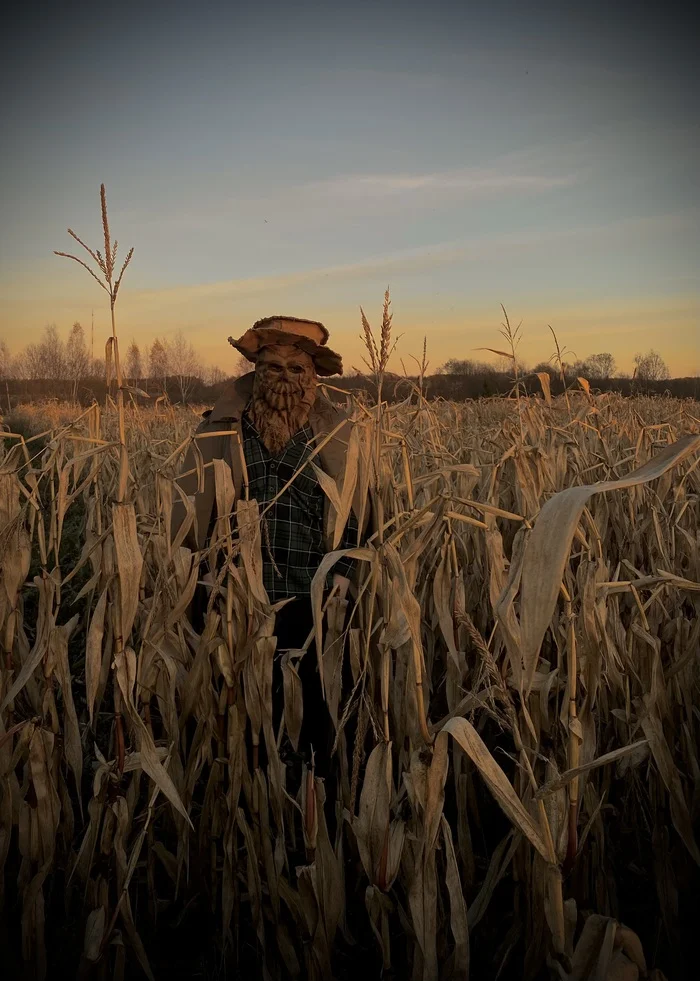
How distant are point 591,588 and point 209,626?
2.77 feet

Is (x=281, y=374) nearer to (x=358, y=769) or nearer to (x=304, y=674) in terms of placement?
(x=304, y=674)

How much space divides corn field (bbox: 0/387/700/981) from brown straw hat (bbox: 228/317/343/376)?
1.05 meters

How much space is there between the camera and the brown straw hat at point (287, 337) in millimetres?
2836

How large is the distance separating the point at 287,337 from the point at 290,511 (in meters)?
0.73

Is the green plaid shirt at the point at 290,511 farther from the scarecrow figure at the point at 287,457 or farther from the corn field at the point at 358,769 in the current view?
the corn field at the point at 358,769

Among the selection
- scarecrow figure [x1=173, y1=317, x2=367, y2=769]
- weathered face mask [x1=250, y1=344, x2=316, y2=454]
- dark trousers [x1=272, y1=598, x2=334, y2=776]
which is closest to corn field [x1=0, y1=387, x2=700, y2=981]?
dark trousers [x1=272, y1=598, x2=334, y2=776]

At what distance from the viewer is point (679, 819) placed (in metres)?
1.58

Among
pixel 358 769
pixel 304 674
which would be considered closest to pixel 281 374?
pixel 304 674

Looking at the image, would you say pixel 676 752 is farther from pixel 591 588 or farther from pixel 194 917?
pixel 194 917

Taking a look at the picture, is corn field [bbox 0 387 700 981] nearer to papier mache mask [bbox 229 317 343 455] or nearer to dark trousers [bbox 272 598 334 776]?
dark trousers [bbox 272 598 334 776]

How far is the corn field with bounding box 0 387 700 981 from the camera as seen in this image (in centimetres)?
130

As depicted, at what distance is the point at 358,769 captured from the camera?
166 cm

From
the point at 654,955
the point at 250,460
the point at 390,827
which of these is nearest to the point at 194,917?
the point at 390,827

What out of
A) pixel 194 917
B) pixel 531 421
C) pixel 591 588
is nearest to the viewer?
pixel 591 588
